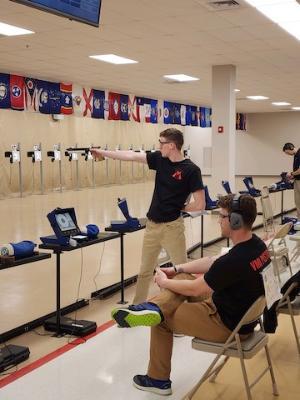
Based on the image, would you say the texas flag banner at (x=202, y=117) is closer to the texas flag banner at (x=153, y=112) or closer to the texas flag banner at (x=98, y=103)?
the texas flag banner at (x=153, y=112)

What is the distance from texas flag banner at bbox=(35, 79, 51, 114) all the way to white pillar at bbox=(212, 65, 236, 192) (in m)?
5.31

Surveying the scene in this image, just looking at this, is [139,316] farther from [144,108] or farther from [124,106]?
[144,108]

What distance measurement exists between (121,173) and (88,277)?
15608 millimetres

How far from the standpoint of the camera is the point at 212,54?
1096 cm

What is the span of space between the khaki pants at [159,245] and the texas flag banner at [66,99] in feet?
39.3

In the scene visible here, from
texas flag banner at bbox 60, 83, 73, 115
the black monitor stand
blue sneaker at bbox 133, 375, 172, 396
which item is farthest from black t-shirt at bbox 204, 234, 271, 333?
texas flag banner at bbox 60, 83, 73, 115

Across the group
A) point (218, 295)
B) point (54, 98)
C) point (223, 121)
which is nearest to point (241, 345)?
point (218, 295)

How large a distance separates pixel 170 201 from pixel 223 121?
7.82 m

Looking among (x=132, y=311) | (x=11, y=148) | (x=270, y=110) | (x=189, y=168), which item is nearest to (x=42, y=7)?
(x=189, y=168)

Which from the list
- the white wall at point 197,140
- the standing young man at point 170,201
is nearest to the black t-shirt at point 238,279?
the standing young man at point 170,201

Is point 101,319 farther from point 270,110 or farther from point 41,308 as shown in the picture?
point 270,110

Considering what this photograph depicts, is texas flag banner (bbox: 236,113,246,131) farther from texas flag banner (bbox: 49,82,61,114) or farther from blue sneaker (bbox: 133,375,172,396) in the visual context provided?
blue sneaker (bbox: 133,375,172,396)

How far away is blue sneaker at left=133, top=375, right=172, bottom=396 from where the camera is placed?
3.48 m

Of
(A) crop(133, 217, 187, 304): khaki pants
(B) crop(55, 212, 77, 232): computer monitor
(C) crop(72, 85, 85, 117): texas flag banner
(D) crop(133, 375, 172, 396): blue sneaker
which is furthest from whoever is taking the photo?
(C) crop(72, 85, 85, 117): texas flag banner
